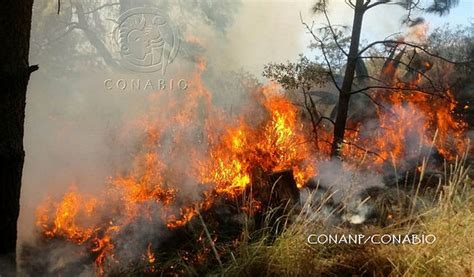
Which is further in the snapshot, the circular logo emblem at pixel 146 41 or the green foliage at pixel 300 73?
the circular logo emblem at pixel 146 41

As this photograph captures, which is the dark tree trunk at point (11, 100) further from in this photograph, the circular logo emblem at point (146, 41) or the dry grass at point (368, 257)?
the circular logo emblem at point (146, 41)

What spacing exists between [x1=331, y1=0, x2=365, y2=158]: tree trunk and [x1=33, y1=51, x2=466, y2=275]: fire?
356 millimetres

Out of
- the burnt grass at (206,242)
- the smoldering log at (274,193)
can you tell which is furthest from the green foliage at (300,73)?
the smoldering log at (274,193)

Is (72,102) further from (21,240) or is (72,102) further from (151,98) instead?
(21,240)

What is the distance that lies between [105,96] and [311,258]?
7762mm

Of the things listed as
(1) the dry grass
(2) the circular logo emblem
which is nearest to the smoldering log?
(1) the dry grass

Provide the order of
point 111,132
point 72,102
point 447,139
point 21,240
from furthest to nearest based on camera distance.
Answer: point 447,139
point 72,102
point 111,132
point 21,240

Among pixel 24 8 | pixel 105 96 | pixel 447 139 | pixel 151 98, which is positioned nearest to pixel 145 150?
pixel 151 98

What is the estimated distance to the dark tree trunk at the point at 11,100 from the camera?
10.3 ft

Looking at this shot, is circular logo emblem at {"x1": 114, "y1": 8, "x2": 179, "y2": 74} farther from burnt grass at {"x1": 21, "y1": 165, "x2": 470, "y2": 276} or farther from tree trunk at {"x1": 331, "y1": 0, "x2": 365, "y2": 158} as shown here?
burnt grass at {"x1": 21, "y1": 165, "x2": 470, "y2": 276}

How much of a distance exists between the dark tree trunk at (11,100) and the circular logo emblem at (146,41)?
708 centimetres

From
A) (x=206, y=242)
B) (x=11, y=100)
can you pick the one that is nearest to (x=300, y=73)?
(x=206, y=242)

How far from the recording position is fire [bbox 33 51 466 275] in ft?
19.0

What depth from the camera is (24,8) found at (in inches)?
126
